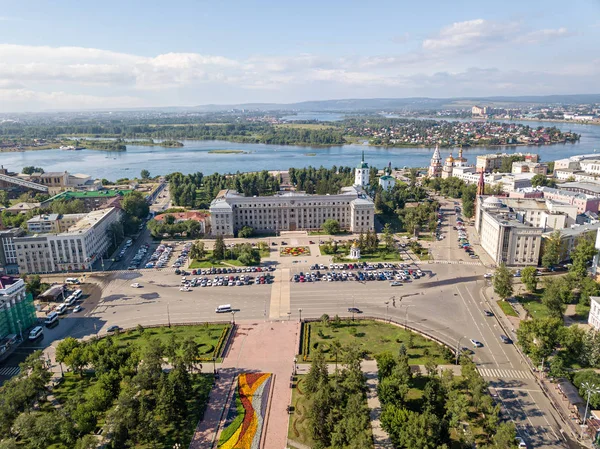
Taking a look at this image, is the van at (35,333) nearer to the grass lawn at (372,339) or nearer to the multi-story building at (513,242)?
the grass lawn at (372,339)

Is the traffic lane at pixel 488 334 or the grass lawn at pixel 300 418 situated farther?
the traffic lane at pixel 488 334

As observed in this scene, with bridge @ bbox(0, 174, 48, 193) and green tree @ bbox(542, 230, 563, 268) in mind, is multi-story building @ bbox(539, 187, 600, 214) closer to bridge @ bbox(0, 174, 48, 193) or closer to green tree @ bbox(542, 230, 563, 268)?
green tree @ bbox(542, 230, 563, 268)

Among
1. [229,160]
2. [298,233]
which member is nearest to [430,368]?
[298,233]

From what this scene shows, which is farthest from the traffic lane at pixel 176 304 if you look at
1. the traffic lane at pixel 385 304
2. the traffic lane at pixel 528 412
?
the traffic lane at pixel 528 412

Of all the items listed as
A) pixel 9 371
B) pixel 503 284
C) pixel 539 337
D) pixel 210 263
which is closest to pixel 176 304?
pixel 210 263

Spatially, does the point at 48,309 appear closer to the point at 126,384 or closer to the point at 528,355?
the point at 126,384

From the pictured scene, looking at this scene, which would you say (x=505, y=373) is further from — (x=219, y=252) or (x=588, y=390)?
(x=219, y=252)
